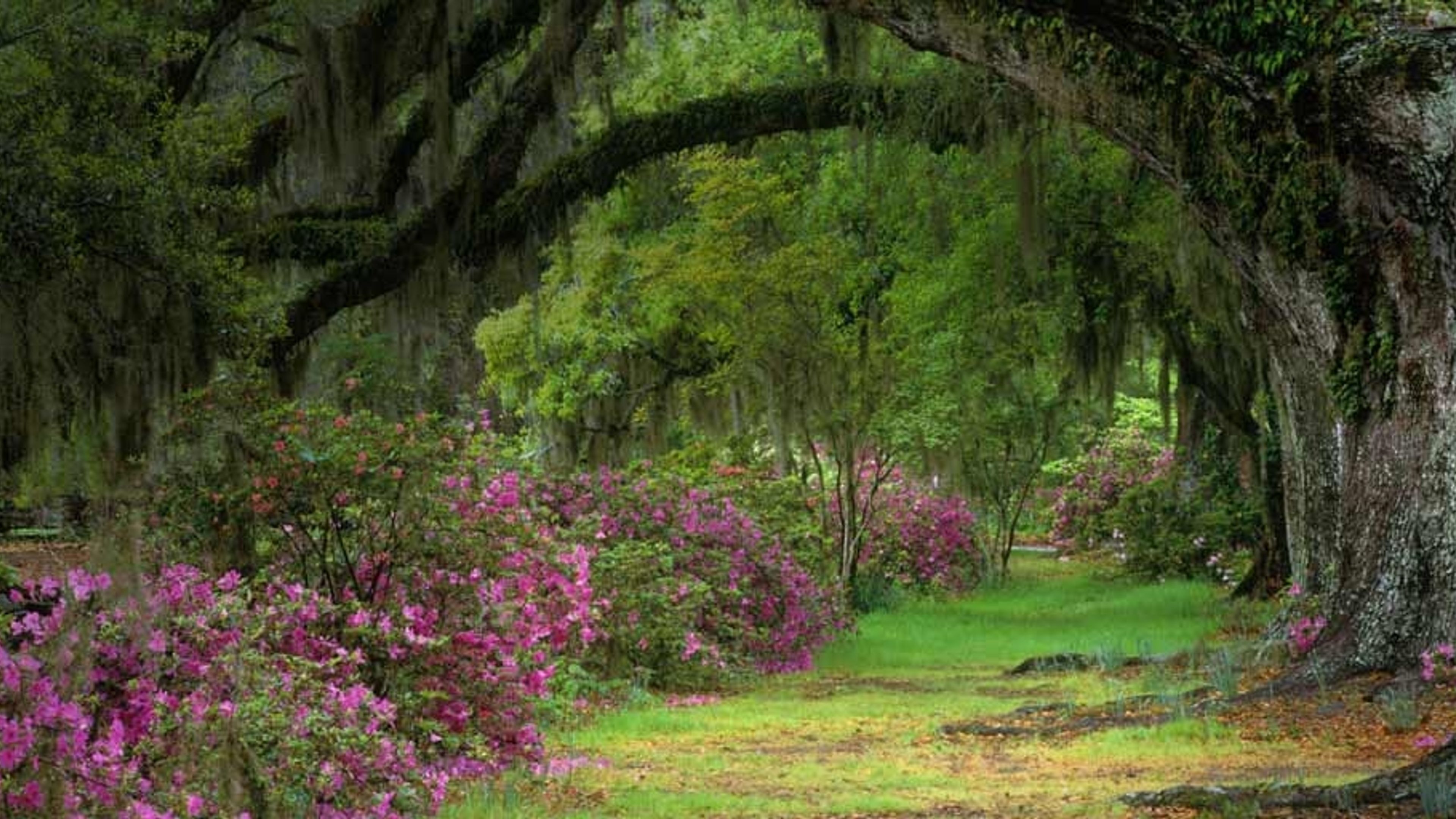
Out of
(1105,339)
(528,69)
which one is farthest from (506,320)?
(528,69)

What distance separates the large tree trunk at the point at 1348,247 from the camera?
9492mm

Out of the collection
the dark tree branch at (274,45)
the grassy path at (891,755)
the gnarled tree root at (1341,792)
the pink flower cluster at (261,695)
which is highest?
the dark tree branch at (274,45)

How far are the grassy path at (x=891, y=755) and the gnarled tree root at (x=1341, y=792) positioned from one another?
336 mm

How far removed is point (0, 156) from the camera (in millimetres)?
8219

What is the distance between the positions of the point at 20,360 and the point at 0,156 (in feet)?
4.86

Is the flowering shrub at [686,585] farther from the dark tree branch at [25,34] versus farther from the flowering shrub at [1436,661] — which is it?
the dark tree branch at [25,34]

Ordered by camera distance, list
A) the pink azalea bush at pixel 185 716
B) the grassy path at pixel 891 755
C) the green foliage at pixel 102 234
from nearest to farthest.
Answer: the pink azalea bush at pixel 185 716
the grassy path at pixel 891 755
the green foliage at pixel 102 234

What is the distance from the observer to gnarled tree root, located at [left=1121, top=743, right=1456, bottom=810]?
21.9ft

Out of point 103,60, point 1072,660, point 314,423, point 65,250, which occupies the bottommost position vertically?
point 1072,660

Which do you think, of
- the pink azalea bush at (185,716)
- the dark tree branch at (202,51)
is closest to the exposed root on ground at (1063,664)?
the dark tree branch at (202,51)

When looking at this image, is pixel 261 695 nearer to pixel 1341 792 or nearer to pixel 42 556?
pixel 1341 792

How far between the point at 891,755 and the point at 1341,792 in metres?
3.72

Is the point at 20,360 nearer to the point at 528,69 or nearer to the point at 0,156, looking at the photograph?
the point at 0,156

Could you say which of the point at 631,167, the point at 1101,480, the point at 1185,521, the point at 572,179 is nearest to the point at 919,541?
the point at 1185,521
